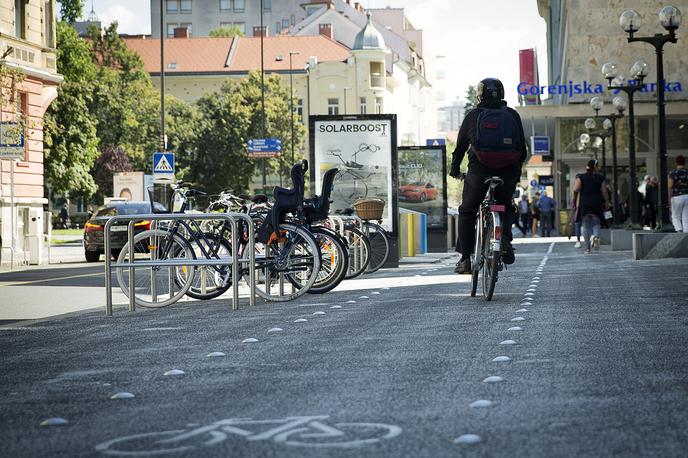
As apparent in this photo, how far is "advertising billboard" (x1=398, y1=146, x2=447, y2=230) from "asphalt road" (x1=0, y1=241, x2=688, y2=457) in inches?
687

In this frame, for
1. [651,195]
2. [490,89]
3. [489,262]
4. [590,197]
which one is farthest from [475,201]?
Answer: [651,195]

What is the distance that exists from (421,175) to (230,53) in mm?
80937

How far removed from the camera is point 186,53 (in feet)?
354

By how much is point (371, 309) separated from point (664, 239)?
1148 cm

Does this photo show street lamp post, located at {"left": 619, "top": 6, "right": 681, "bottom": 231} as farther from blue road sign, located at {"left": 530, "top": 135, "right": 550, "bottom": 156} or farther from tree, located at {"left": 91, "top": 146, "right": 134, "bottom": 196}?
tree, located at {"left": 91, "top": 146, "right": 134, "bottom": 196}

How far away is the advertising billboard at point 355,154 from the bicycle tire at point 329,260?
7.06 meters

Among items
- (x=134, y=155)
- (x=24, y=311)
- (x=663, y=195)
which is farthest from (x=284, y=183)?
(x=24, y=311)

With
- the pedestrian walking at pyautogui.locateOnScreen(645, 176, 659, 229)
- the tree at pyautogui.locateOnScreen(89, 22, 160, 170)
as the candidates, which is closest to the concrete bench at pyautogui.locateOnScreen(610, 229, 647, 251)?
the pedestrian walking at pyautogui.locateOnScreen(645, 176, 659, 229)

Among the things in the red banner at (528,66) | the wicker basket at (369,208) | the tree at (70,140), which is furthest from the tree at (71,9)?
the wicker basket at (369,208)

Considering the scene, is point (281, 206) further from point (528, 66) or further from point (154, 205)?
point (528, 66)

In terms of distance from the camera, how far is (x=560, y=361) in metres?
6.71

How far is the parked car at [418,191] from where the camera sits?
94.1 feet

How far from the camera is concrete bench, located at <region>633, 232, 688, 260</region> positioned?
2084 centimetres

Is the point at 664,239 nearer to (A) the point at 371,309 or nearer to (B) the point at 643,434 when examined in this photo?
(A) the point at 371,309
